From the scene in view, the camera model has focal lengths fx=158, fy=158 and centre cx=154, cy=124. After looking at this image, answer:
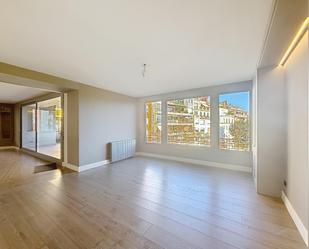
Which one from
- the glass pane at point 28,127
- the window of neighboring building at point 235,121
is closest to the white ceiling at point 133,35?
the window of neighboring building at point 235,121

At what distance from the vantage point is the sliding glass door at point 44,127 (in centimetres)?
564

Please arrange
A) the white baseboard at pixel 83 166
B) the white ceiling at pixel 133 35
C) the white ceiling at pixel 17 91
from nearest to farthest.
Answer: the white ceiling at pixel 133 35
the white baseboard at pixel 83 166
the white ceiling at pixel 17 91

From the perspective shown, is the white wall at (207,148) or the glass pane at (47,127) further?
the glass pane at (47,127)

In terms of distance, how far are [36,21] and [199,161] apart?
4752mm

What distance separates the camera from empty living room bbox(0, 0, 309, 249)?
5.49 ft

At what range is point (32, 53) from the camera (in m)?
2.54

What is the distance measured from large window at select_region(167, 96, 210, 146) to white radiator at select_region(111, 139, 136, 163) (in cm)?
140

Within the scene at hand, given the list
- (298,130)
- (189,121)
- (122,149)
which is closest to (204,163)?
(189,121)

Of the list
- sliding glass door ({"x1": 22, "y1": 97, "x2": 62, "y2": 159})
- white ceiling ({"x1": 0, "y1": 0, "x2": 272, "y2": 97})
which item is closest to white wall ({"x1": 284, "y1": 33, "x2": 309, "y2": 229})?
white ceiling ({"x1": 0, "y1": 0, "x2": 272, "y2": 97})

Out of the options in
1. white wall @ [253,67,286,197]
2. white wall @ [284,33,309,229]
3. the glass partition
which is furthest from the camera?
the glass partition

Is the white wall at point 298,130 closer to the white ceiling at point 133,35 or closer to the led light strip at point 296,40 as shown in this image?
the led light strip at point 296,40

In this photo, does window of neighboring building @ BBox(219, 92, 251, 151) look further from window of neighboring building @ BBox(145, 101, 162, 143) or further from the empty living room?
window of neighboring building @ BBox(145, 101, 162, 143)

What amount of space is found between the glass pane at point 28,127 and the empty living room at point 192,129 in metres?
2.63

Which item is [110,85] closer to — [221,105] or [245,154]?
[221,105]
